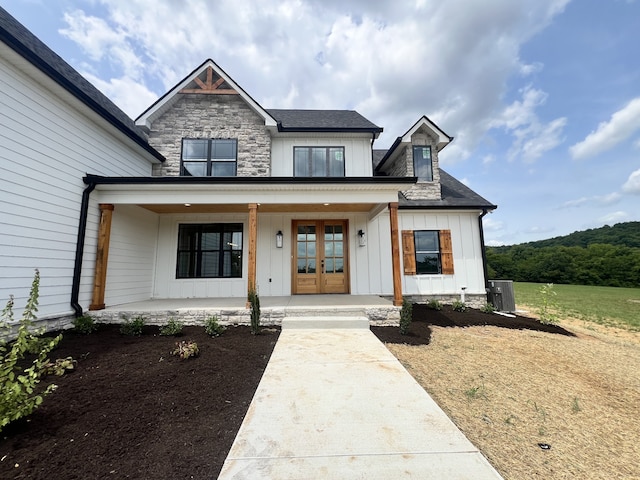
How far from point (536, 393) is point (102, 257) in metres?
8.09

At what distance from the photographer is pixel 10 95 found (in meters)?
4.20

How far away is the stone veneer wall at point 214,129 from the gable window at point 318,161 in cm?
99

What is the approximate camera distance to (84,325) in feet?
16.0

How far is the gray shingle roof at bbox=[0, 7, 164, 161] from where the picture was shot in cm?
400

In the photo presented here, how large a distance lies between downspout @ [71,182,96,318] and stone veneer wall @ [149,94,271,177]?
8.89 ft

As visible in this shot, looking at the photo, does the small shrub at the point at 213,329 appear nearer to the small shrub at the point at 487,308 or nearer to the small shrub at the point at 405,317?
the small shrub at the point at 405,317

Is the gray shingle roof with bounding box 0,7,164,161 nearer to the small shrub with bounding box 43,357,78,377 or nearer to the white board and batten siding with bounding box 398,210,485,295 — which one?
the small shrub with bounding box 43,357,78,377

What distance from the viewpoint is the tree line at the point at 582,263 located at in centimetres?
1898

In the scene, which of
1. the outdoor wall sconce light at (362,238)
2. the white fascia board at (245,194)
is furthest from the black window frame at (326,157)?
the white fascia board at (245,194)

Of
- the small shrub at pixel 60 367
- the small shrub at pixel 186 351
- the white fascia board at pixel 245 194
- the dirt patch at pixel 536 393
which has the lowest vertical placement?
the dirt patch at pixel 536 393

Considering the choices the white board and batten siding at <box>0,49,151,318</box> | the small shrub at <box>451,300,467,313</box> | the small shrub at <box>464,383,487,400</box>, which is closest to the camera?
the small shrub at <box>464,383,487,400</box>

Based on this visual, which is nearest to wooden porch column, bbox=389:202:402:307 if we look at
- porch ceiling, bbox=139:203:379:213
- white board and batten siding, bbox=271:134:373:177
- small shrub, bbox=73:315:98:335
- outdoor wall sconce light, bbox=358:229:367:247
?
porch ceiling, bbox=139:203:379:213

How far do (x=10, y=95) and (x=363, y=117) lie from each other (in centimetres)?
899

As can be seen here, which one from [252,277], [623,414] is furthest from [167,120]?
[623,414]
